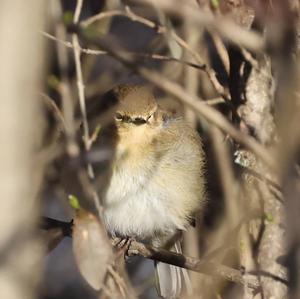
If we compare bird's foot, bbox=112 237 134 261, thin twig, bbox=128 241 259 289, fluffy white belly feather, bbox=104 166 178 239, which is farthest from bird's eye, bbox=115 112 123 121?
thin twig, bbox=128 241 259 289

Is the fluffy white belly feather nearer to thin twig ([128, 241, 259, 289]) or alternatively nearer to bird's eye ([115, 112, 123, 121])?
bird's eye ([115, 112, 123, 121])

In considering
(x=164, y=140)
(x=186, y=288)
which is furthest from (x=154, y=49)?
(x=186, y=288)

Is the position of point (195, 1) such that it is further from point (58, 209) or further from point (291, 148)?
point (58, 209)

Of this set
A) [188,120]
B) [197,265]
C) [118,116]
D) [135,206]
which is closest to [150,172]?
[135,206]

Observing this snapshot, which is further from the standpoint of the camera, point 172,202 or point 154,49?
point 154,49

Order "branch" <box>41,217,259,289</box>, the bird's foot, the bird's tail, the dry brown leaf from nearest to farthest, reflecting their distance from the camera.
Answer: the dry brown leaf, "branch" <box>41,217,259,289</box>, the bird's foot, the bird's tail

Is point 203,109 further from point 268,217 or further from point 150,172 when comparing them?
point 150,172
